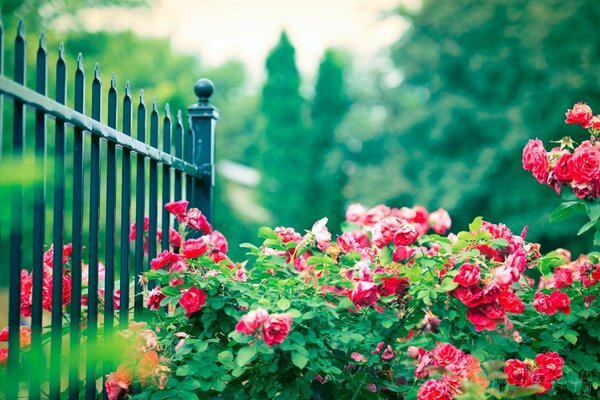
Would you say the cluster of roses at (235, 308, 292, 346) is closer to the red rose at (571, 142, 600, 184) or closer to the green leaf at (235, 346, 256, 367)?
the green leaf at (235, 346, 256, 367)

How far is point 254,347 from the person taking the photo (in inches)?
75.9

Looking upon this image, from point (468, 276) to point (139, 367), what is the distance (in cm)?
104

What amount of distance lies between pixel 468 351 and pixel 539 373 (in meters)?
0.26

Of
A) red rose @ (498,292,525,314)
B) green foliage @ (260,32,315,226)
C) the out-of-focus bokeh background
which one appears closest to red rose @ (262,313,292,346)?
red rose @ (498,292,525,314)

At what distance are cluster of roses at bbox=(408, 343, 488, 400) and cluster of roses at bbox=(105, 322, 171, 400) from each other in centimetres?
78

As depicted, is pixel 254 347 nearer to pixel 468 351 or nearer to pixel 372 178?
pixel 468 351

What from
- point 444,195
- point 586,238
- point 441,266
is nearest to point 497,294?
point 441,266

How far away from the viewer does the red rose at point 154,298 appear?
2.29 m

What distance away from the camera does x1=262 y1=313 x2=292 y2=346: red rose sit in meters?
1.84

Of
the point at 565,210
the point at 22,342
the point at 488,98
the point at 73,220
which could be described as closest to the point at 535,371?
the point at 565,210

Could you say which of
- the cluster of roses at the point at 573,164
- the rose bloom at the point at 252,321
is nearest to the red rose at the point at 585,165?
the cluster of roses at the point at 573,164

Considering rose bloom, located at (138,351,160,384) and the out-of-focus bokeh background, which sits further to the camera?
the out-of-focus bokeh background

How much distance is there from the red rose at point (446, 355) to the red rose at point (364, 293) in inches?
10.3

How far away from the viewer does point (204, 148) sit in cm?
329
